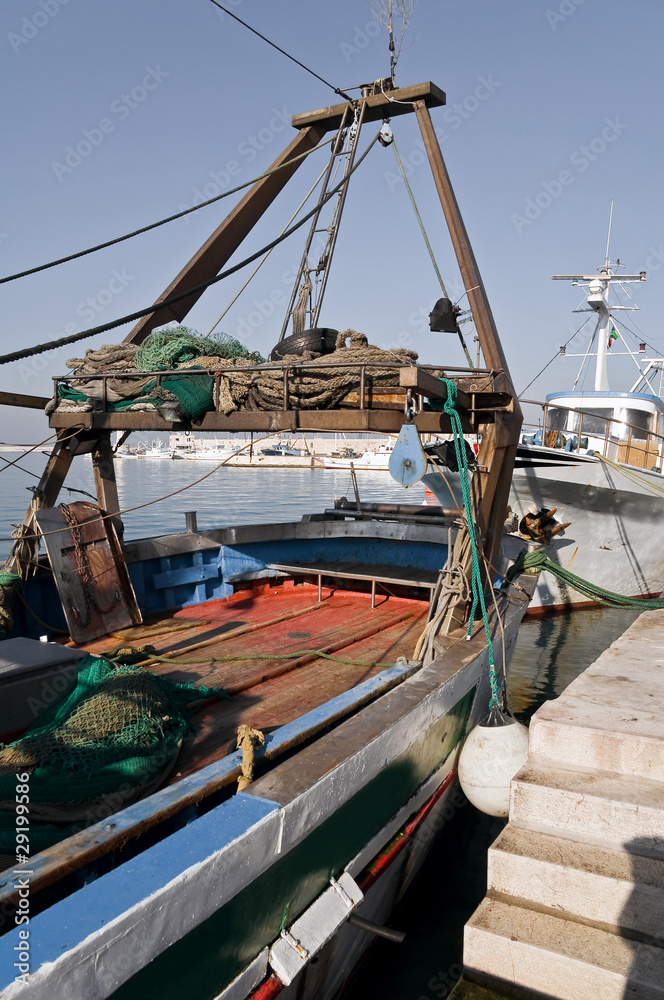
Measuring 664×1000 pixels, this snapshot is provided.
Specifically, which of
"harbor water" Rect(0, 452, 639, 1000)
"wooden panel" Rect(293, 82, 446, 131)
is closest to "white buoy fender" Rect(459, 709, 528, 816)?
"harbor water" Rect(0, 452, 639, 1000)

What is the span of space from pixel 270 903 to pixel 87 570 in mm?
4595

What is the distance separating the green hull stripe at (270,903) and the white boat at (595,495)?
10503 millimetres

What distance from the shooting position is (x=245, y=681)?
531 cm

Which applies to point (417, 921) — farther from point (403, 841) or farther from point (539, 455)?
point (539, 455)

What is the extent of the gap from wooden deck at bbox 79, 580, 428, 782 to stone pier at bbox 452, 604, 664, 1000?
1675mm

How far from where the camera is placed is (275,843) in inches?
109

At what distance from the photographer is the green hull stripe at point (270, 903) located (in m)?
2.31

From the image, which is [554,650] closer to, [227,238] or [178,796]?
[227,238]

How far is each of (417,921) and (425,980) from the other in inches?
24.4

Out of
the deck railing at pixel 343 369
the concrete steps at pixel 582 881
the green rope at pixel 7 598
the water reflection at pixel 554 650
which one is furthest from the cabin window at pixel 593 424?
the concrete steps at pixel 582 881

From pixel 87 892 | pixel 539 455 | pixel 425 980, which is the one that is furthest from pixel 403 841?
pixel 539 455

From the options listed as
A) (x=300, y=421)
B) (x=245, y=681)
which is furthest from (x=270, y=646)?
(x=300, y=421)

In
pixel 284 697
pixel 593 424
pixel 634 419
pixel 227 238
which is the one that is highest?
pixel 227 238

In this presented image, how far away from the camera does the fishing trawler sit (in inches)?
96.0
